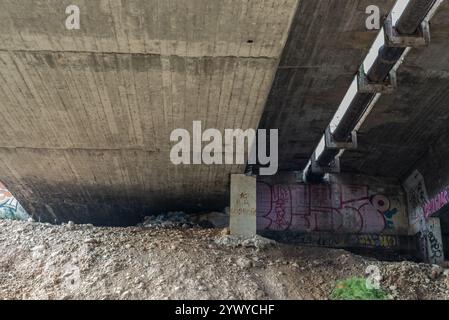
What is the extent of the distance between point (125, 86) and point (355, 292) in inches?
212

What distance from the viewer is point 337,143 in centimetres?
1241

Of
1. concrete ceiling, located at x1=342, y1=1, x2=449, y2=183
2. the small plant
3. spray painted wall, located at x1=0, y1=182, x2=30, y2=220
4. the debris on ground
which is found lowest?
the small plant

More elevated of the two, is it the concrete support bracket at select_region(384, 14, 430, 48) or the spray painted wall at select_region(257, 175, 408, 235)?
the concrete support bracket at select_region(384, 14, 430, 48)

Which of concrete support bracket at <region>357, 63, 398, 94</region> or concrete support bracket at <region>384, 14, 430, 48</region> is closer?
concrete support bracket at <region>384, 14, 430, 48</region>

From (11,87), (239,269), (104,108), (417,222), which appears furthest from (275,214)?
(11,87)

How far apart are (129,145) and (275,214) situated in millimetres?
5388

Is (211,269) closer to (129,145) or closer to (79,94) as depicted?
(129,145)

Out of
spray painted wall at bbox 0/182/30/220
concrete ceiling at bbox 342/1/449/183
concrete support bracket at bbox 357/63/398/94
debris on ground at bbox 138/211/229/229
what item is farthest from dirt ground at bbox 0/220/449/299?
concrete ceiling at bbox 342/1/449/183

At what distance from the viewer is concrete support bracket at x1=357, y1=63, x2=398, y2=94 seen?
1020cm

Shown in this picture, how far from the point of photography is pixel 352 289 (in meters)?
8.67

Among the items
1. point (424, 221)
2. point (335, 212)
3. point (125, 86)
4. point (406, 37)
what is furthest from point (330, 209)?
point (125, 86)

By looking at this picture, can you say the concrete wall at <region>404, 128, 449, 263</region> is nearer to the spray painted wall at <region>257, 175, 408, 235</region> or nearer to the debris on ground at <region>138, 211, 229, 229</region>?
the spray painted wall at <region>257, 175, 408, 235</region>

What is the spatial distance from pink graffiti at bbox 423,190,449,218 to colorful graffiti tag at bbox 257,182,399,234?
106cm

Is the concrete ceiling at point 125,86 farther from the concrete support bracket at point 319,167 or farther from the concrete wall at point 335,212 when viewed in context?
the concrete support bracket at point 319,167
